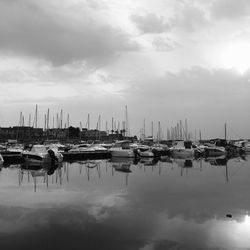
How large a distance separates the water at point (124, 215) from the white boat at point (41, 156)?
17.6m

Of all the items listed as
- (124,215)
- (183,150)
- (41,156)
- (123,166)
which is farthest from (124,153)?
(124,215)

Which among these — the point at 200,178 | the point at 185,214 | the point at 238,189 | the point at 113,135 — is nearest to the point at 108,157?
the point at 200,178

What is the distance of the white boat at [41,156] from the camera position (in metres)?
47.0

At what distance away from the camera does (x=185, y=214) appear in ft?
56.2

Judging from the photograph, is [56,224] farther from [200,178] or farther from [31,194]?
[200,178]

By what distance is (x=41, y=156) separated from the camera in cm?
4691

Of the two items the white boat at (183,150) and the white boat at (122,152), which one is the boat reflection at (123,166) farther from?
the white boat at (183,150)

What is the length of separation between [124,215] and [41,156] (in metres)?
32.0

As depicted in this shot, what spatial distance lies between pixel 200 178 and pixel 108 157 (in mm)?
31199

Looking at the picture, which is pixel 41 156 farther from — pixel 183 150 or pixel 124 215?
pixel 124 215

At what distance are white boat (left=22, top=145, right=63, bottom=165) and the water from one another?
17.6m

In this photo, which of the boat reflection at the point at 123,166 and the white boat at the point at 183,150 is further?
the white boat at the point at 183,150

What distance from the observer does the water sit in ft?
41.7

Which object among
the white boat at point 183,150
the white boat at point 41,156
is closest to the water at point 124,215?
the white boat at point 41,156
